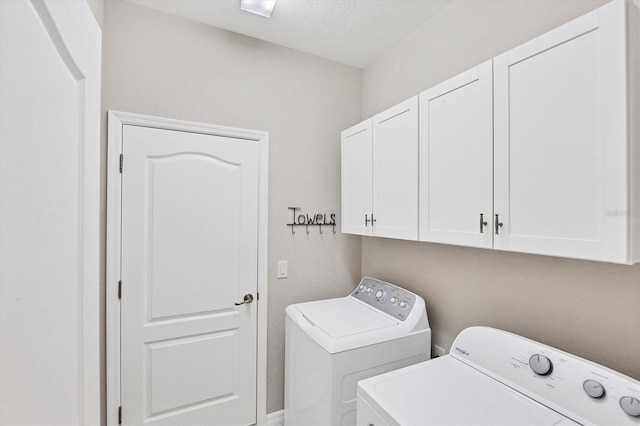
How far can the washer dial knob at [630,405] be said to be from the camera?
0.87 meters

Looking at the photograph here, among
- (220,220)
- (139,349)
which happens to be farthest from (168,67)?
(139,349)

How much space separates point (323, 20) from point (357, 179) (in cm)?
103

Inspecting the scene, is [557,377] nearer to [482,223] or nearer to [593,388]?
Result: [593,388]

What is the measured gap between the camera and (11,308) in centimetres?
43

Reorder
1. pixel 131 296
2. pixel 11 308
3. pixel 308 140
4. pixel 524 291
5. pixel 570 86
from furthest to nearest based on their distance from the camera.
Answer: pixel 308 140 → pixel 131 296 → pixel 524 291 → pixel 570 86 → pixel 11 308

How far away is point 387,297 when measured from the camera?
189cm

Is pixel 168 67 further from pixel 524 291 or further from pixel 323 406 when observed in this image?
pixel 524 291

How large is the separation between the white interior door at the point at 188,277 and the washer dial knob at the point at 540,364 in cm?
157

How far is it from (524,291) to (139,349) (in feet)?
6.82

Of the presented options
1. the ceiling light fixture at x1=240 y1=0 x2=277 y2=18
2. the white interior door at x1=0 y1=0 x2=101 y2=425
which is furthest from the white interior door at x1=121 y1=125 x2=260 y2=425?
the white interior door at x1=0 y1=0 x2=101 y2=425

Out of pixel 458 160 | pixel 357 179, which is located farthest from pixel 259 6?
pixel 458 160

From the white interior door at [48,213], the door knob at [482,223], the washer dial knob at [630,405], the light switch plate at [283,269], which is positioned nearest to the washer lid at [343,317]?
the light switch plate at [283,269]

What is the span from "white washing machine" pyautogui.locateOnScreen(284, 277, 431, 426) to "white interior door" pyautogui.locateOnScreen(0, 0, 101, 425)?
97 centimetres

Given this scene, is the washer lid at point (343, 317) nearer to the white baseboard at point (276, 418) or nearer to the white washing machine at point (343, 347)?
the white washing machine at point (343, 347)
